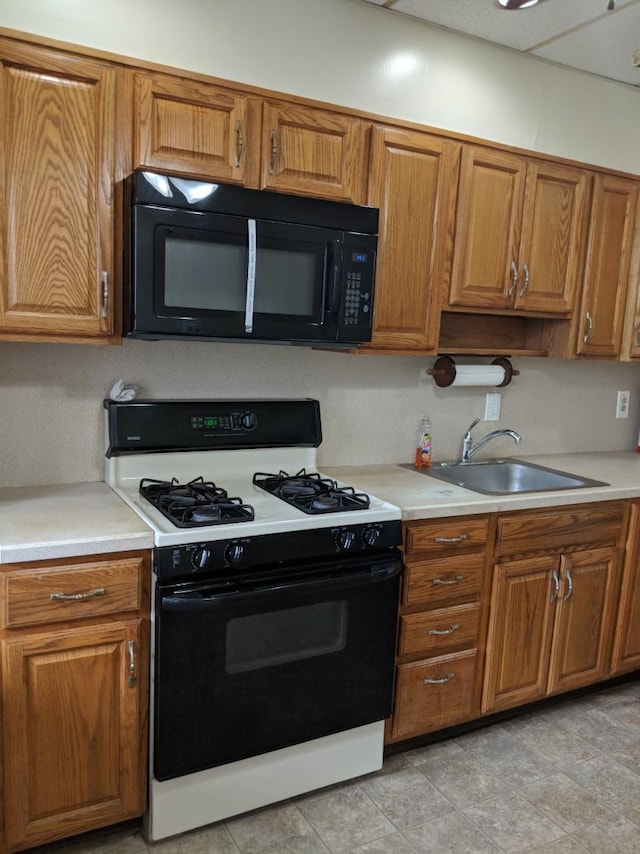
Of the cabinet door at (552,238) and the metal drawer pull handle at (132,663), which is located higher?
the cabinet door at (552,238)

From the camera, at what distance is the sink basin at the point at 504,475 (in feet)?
9.17

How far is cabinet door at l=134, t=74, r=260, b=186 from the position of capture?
6.24 feet

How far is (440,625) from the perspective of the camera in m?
2.27

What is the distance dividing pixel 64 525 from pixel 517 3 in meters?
2.20

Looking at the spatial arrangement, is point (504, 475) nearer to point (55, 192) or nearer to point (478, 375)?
point (478, 375)

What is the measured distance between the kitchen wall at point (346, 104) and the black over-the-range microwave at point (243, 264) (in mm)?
399

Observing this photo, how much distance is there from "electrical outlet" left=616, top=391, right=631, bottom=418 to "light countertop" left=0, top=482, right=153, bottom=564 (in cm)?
252

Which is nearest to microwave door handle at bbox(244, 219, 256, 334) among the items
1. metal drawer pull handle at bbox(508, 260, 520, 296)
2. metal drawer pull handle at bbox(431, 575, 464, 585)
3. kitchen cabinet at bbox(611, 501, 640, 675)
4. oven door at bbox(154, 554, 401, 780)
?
oven door at bbox(154, 554, 401, 780)

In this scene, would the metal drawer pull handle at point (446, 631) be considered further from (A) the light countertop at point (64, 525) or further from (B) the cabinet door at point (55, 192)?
(B) the cabinet door at point (55, 192)

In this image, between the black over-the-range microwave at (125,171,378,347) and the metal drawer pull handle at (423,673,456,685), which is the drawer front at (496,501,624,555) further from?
the black over-the-range microwave at (125,171,378,347)

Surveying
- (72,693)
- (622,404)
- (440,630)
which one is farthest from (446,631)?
(622,404)

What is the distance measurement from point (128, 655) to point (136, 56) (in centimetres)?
170

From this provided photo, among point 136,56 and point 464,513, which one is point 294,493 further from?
point 136,56

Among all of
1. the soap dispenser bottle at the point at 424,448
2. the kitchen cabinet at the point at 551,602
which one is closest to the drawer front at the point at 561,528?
the kitchen cabinet at the point at 551,602
